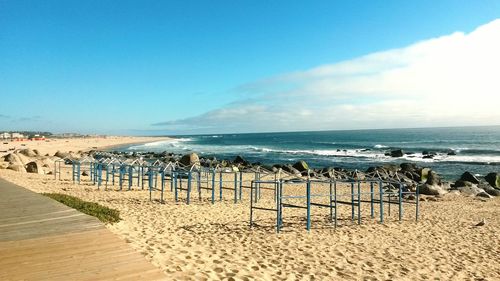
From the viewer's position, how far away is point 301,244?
10.0 meters

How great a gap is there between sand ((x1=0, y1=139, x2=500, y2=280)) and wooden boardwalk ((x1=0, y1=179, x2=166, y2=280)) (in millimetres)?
1134

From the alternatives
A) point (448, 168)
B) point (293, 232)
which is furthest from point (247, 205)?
point (448, 168)

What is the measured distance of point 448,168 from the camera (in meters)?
40.0

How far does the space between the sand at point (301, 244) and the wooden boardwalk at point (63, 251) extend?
1.13 meters

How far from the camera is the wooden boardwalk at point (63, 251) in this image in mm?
4941

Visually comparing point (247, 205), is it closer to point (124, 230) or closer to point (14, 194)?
point (124, 230)

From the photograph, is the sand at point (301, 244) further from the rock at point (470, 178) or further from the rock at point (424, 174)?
the rock at point (470, 178)

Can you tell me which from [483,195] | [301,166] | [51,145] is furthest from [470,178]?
[51,145]

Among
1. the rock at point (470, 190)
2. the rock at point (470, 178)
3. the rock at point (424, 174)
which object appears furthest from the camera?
the rock at point (424, 174)

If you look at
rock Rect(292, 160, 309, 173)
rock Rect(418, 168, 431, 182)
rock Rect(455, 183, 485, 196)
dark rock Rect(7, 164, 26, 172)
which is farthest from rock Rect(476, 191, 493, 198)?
dark rock Rect(7, 164, 26, 172)

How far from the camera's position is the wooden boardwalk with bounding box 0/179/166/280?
16.2ft

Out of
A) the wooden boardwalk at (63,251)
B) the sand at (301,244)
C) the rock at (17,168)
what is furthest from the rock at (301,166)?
the wooden boardwalk at (63,251)

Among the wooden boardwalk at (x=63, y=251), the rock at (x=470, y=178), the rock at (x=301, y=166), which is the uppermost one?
the wooden boardwalk at (x=63, y=251)

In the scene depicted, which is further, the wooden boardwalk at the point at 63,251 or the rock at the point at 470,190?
the rock at the point at 470,190
